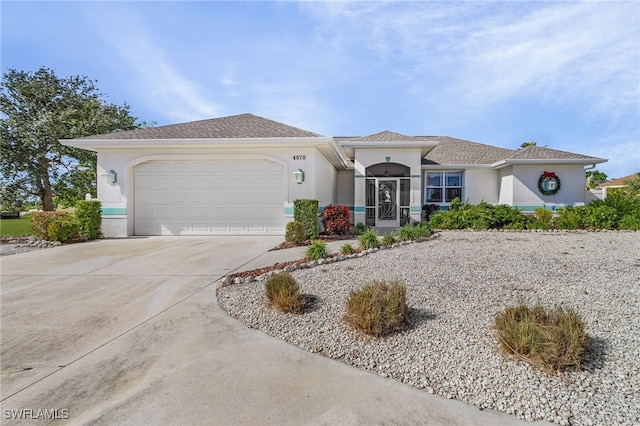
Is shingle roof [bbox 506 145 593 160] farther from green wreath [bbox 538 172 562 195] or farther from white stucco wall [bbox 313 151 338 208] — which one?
white stucco wall [bbox 313 151 338 208]

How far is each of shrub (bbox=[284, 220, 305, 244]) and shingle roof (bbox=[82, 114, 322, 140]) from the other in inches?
135

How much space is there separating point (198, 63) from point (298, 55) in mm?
3609

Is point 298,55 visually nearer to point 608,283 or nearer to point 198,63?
point 198,63

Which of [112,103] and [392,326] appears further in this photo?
[112,103]

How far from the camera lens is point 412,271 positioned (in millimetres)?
5957

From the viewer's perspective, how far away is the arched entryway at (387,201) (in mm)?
14938

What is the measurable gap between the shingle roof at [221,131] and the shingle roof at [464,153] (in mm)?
8276

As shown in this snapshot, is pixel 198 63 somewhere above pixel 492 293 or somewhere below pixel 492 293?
above

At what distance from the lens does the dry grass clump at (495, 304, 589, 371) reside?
2857mm

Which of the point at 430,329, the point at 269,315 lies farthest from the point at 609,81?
the point at 269,315

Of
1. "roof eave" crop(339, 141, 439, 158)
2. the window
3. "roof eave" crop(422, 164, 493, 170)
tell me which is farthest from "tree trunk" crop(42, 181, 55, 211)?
the window

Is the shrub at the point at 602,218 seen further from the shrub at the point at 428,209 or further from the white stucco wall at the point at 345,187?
the white stucco wall at the point at 345,187

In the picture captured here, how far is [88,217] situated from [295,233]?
24.5 feet

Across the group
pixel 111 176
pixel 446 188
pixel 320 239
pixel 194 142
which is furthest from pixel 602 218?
pixel 111 176
